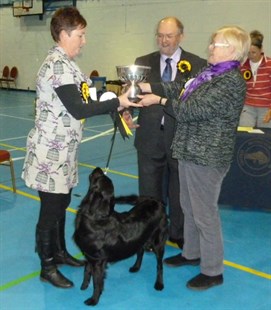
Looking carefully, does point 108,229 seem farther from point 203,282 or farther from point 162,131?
point 162,131

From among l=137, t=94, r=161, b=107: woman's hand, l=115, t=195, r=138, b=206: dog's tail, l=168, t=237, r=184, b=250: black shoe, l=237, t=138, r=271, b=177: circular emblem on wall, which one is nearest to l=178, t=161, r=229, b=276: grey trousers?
l=115, t=195, r=138, b=206: dog's tail

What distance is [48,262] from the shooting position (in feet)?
9.08

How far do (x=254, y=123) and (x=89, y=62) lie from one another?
10.7m

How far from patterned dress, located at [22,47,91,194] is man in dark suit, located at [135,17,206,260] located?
2.50 feet

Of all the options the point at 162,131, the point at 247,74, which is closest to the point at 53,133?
the point at 162,131

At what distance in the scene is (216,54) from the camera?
95.1 inches

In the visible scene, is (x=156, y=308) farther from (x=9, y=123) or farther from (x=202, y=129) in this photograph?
(x=9, y=123)

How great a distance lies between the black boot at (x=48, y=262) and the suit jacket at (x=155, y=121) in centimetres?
104

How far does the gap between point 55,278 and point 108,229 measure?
0.59 meters

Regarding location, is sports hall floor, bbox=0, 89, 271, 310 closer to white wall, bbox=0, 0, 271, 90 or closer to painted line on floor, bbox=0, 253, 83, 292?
painted line on floor, bbox=0, 253, 83, 292

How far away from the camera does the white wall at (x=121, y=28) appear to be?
35.0ft

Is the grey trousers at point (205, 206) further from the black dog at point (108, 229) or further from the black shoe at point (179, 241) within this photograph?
the black shoe at point (179, 241)

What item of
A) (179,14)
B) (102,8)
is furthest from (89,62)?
(179,14)

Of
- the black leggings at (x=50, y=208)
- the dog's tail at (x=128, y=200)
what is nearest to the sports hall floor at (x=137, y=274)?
the black leggings at (x=50, y=208)
